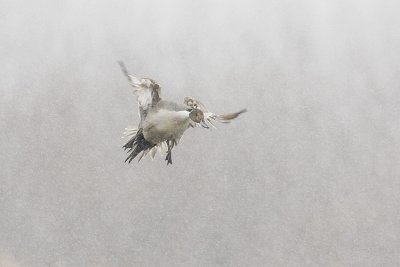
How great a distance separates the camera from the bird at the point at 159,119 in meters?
12.3

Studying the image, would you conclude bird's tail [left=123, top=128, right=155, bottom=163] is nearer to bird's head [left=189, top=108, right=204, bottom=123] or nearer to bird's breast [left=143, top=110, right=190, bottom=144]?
bird's breast [left=143, top=110, right=190, bottom=144]

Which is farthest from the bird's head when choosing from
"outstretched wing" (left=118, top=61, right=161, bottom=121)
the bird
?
"outstretched wing" (left=118, top=61, right=161, bottom=121)

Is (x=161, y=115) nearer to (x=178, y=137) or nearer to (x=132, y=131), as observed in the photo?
(x=178, y=137)

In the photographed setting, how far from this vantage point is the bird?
485 inches

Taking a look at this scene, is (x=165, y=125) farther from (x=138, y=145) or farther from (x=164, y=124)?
(x=138, y=145)

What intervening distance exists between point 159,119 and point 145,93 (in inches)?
43.9

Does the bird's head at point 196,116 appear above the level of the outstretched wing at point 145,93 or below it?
below

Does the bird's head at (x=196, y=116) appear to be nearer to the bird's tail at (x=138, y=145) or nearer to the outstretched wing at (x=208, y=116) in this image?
the outstretched wing at (x=208, y=116)

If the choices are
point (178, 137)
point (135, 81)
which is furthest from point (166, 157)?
point (135, 81)

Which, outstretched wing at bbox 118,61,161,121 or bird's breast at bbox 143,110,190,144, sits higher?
outstretched wing at bbox 118,61,161,121

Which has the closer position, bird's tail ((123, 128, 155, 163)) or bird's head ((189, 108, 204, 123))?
bird's head ((189, 108, 204, 123))

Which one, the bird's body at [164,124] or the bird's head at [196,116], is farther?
the bird's body at [164,124]

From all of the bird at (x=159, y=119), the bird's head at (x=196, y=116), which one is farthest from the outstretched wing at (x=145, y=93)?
the bird's head at (x=196, y=116)

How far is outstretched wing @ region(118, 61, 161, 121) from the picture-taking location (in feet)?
44.3
